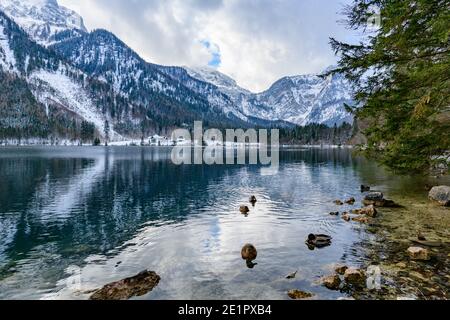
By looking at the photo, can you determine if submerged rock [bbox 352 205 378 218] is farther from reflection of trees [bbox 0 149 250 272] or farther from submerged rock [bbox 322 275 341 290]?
reflection of trees [bbox 0 149 250 272]

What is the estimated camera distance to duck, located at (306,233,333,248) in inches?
920

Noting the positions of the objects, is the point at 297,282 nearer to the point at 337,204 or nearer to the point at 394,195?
the point at 337,204

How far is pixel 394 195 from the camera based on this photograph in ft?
140

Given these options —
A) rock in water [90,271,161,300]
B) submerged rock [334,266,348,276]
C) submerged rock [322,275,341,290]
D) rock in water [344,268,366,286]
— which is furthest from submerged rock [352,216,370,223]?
rock in water [90,271,161,300]

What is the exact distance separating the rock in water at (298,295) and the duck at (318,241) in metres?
8.18

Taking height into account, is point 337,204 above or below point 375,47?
below

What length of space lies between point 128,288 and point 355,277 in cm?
1136

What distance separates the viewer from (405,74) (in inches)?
781

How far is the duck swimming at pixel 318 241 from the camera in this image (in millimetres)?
23281

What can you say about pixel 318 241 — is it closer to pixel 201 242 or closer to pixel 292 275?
pixel 292 275

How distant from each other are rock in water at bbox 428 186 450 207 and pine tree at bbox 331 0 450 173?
15.6 metres

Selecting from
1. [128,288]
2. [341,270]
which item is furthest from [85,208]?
[341,270]

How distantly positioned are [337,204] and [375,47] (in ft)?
77.5

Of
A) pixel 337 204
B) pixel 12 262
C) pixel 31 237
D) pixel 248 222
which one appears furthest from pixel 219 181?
pixel 12 262
